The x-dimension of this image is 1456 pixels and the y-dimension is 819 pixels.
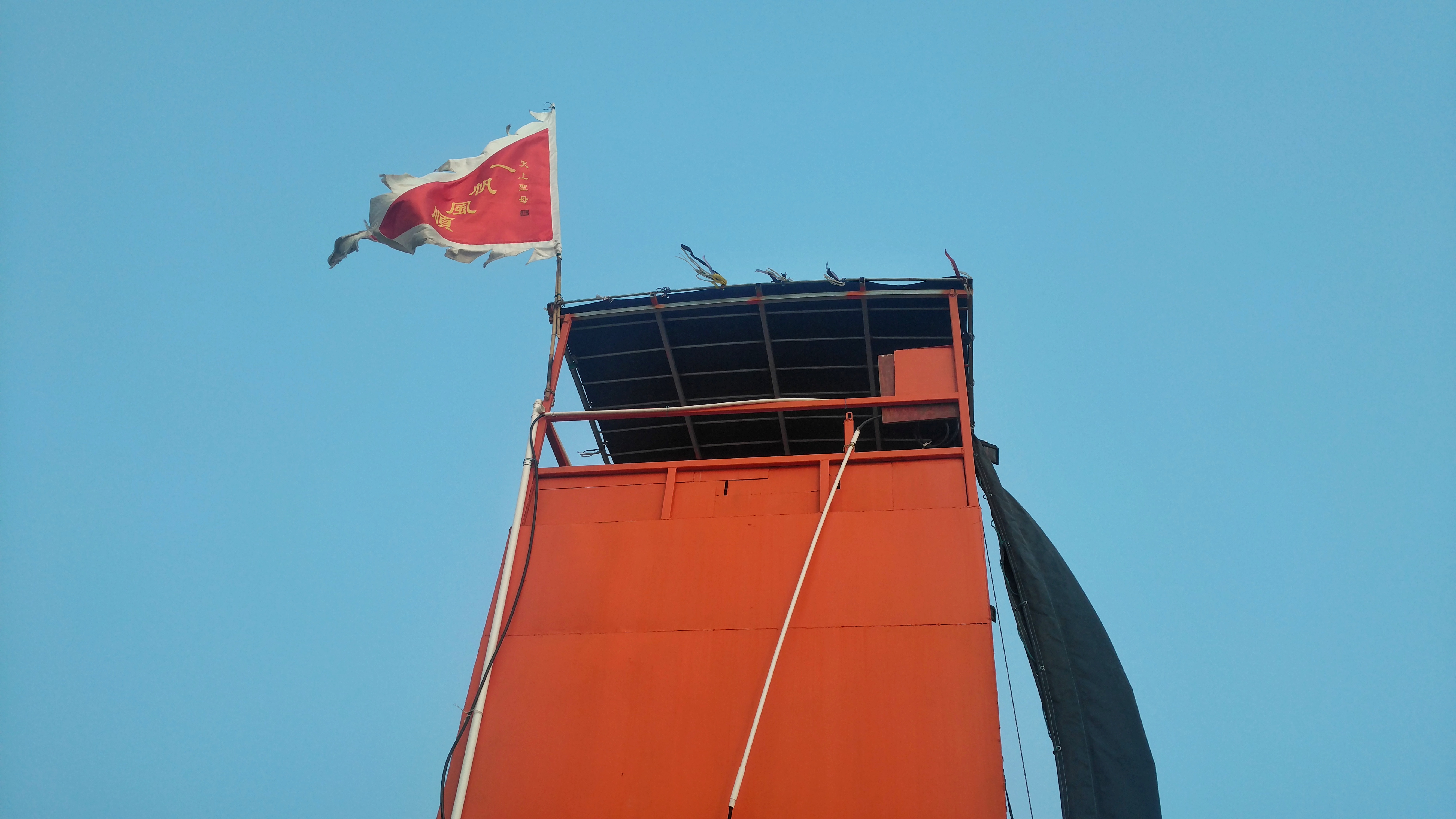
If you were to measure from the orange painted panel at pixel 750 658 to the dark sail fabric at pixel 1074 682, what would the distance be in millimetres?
1459

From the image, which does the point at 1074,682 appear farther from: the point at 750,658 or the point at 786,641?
the point at 750,658

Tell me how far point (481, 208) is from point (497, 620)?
16.2 feet

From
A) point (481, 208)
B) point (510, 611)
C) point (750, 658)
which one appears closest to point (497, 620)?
point (510, 611)

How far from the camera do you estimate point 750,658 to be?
31.2 ft

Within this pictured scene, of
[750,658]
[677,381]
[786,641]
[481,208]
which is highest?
[481,208]

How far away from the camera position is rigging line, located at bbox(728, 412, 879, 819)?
27.7ft

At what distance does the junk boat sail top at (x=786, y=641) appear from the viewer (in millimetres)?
8781

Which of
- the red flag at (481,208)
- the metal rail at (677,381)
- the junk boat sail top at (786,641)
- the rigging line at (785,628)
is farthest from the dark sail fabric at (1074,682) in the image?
the red flag at (481,208)

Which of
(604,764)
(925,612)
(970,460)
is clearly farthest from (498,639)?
(970,460)

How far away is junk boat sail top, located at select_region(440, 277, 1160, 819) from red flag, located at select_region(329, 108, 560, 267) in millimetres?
1370

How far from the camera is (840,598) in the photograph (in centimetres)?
978

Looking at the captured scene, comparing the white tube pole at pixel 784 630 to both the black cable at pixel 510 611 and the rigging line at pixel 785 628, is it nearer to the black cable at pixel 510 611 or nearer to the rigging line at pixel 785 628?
the rigging line at pixel 785 628

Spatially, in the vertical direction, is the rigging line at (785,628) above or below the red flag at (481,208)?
below

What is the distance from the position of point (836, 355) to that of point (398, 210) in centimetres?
603
